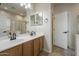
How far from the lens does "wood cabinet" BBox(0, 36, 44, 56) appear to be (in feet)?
4.48

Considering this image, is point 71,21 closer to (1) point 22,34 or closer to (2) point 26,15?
(2) point 26,15

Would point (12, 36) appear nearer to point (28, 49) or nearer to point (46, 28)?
point (28, 49)

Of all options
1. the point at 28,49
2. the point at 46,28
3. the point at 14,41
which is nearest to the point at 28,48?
the point at 28,49

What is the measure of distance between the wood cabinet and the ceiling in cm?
51

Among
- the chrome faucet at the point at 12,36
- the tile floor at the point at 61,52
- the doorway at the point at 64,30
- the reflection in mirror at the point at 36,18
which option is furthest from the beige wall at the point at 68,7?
the chrome faucet at the point at 12,36

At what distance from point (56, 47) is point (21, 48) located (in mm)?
568

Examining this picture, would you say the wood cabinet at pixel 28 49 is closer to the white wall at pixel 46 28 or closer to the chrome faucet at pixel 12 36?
the white wall at pixel 46 28

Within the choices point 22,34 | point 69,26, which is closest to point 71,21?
point 69,26

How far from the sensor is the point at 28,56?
1.46 meters

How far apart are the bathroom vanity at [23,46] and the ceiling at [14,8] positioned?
16.1 inches

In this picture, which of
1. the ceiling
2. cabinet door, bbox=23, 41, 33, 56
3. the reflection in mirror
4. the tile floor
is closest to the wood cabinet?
cabinet door, bbox=23, 41, 33, 56

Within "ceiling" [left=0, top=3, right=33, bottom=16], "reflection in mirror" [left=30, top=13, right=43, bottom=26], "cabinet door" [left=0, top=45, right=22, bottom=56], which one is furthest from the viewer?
"reflection in mirror" [left=30, top=13, right=43, bottom=26]

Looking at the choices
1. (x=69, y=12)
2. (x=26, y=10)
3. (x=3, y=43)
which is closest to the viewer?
(x=3, y=43)

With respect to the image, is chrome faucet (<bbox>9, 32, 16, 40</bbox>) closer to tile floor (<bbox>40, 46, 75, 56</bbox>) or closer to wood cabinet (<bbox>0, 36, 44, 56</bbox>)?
wood cabinet (<bbox>0, 36, 44, 56</bbox>)
